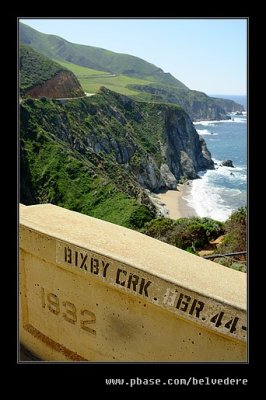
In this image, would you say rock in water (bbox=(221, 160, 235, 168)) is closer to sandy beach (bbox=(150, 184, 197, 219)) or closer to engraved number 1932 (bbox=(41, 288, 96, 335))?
sandy beach (bbox=(150, 184, 197, 219))

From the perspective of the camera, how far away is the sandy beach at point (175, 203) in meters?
54.3

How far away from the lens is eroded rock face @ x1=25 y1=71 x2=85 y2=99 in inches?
2419

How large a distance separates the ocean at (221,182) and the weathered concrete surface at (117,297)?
82.3 ft

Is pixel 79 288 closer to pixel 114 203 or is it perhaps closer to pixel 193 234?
pixel 193 234

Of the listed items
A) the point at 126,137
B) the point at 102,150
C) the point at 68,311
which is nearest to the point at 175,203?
the point at 102,150

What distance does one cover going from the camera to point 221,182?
239ft

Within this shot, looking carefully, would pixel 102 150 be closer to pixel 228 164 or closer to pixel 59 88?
pixel 59 88

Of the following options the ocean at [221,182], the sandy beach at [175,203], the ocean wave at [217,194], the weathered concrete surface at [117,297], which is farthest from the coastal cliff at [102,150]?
the weathered concrete surface at [117,297]

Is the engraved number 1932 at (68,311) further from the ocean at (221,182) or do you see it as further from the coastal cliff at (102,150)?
the coastal cliff at (102,150)

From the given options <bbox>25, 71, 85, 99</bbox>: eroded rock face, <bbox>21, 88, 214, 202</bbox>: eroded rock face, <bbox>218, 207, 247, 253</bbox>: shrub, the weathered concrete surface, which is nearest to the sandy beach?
<bbox>21, 88, 214, 202</bbox>: eroded rock face

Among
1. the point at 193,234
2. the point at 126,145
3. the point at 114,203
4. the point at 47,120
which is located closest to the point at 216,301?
the point at 193,234

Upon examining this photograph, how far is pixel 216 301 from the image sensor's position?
3154 millimetres

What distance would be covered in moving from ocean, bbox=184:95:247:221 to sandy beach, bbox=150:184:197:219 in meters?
0.85

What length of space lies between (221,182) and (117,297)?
7055cm
